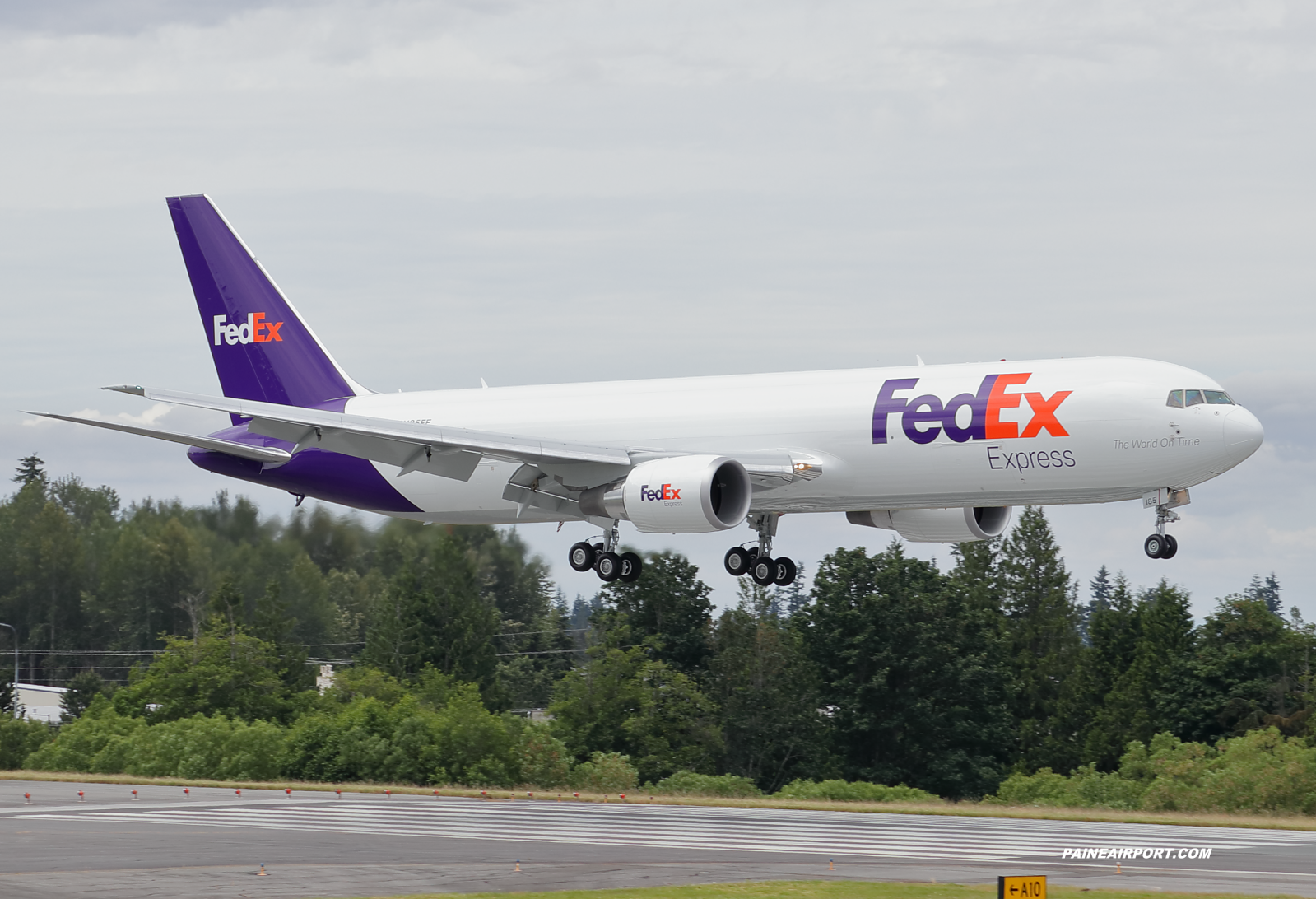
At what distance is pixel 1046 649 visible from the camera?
124125 mm

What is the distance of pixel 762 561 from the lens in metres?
46.1

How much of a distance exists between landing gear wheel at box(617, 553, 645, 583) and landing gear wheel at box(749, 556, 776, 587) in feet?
10.8

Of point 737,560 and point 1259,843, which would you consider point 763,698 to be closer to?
point 737,560

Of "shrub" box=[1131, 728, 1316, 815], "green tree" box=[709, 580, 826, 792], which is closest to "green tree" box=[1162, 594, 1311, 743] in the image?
"shrub" box=[1131, 728, 1316, 815]

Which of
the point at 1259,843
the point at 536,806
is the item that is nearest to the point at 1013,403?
the point at 1259,843

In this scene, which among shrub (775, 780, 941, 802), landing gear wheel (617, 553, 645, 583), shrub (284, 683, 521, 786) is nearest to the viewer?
landing gear wheel (617, 553, 645, 583)

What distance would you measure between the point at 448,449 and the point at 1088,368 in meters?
16.3

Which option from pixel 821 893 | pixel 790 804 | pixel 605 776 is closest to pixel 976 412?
pixel 821 893

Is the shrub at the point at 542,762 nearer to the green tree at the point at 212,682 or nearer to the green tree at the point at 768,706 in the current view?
the green tree at the point at 212,682

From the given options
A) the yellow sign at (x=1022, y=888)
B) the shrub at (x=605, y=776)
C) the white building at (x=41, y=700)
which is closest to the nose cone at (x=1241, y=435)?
the yellow sign at (x=1022, y=888)

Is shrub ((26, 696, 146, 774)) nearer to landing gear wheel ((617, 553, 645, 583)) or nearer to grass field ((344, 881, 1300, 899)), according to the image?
landing gear wheel ((617, 553, 645, 583))

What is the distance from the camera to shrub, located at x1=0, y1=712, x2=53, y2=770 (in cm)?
8262

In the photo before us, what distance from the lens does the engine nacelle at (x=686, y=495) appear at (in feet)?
132

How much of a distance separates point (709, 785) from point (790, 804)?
86.1 feet
